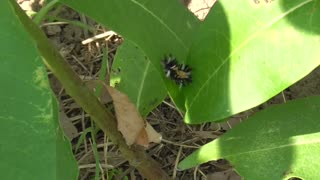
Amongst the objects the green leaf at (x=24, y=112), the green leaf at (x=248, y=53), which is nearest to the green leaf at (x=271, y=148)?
the green leaf at (x=248, y=53)

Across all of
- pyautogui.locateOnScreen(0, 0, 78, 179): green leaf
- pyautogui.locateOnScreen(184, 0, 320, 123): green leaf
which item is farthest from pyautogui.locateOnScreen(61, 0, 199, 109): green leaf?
pyautogui.locateOnScreen(0, 0, 78, 179): green leaf

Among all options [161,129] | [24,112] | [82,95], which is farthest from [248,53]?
[161,129]

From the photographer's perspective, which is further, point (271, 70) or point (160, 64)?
point (160, 64)

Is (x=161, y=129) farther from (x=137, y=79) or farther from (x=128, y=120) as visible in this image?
(x=128, y=120)

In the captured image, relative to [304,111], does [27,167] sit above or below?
above

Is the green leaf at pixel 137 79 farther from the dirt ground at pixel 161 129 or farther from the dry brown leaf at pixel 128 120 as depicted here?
the dirt ground at pixel 161 129

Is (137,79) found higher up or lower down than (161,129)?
higher up

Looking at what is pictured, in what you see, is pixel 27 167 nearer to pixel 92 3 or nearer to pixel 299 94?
pixel 92 3

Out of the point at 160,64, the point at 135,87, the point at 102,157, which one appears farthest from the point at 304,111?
the point at 102,157
